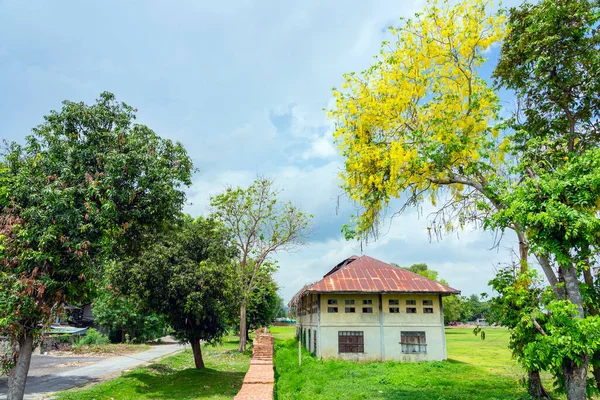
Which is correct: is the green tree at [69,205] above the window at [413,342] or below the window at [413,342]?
above

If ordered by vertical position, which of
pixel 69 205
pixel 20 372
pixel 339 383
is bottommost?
pixel 339 383

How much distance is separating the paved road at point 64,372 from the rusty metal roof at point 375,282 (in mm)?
11031

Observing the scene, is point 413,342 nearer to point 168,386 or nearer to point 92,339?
point 168,386

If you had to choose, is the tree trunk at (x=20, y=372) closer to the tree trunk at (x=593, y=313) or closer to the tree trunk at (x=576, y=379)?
the tree trunk at (x=576, y=379)

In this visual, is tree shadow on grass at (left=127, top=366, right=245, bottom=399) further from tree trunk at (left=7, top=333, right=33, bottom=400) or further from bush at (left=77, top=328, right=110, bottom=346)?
bush at (left=77, top=328, right=110, bottom=346)

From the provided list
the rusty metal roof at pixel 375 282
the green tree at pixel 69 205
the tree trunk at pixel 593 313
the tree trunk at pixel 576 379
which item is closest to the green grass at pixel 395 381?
the rusty metal roof at pixel 375 282

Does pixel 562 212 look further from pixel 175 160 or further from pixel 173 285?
pixel 173 285

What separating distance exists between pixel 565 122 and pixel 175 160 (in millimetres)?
10890

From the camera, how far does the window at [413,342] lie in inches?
798

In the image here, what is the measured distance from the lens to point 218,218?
30031 millimetres

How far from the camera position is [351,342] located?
66.9ft

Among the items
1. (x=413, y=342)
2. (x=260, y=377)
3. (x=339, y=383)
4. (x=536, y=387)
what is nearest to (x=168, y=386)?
(x=339, y=383)

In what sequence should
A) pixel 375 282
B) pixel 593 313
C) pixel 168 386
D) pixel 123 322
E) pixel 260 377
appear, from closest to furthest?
pixel 593 313 < pixel 260 377 < pixel 168 386 < pixel 375 282 < pixel 123 322

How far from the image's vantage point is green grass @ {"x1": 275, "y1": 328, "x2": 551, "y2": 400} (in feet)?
39.9
